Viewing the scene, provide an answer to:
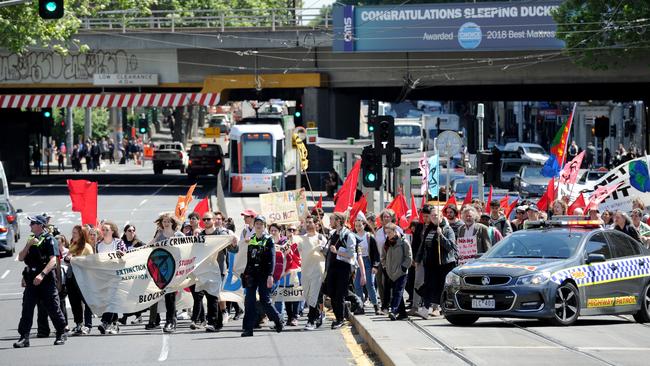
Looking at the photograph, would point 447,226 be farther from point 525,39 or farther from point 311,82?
point 311,82

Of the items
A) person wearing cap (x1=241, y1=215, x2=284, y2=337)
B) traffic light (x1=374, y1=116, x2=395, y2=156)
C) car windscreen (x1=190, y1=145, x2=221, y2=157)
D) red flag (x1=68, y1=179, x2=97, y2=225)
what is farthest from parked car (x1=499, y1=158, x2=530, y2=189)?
person wearing cap (x1=241, y1=215, x2=284, y2=337)

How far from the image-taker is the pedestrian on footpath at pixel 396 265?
742 inches

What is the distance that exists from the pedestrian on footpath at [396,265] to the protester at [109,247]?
147 inches

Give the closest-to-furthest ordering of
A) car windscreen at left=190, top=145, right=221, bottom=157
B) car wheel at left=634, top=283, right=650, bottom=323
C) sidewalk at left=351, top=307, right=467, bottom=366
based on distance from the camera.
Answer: sidewalk at left=351, top=307, right=467, bottom=366 < car wheel at left=634, top=283, right=650, bottom=323 < car windscreen at left=190, top=145, right=221, bottom=157

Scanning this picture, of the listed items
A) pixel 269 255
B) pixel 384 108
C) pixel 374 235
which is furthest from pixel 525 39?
pixel 384 108

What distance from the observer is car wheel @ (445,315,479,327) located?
59.0ft

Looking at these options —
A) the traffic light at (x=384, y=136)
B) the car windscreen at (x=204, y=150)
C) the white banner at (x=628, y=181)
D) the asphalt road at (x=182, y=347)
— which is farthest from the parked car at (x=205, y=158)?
the white banner at (x=628, y=181)

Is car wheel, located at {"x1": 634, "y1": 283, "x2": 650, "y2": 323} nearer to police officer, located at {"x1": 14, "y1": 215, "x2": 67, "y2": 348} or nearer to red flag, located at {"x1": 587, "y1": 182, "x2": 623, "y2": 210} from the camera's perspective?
red flag, located at {"x1": 587, "y1": 182, "x2": 623, "y2": 210}

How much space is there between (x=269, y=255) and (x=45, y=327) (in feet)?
10.5

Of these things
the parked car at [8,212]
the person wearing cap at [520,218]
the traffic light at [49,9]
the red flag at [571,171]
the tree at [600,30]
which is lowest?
the parked car at [8,212]

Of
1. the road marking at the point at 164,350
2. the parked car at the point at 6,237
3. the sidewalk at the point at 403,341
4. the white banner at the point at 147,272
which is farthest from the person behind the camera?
→ the parked car at the point at 6,237

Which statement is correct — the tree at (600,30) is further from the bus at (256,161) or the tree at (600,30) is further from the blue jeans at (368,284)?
the blue jeans at (368,284)

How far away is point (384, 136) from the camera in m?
27.8

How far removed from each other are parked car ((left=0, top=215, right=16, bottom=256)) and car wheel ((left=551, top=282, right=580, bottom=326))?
19.1m
